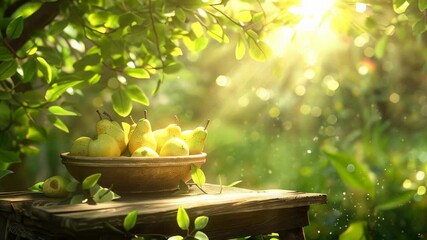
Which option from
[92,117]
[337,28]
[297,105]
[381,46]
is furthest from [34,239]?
[297,105]

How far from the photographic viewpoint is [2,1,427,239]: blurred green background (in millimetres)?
2812

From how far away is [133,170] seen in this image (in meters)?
1.80

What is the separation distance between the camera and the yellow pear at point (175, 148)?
1.91 metres

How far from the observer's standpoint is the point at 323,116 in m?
5.25

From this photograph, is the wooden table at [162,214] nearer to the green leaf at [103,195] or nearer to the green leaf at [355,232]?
the green leaf at [103,195]

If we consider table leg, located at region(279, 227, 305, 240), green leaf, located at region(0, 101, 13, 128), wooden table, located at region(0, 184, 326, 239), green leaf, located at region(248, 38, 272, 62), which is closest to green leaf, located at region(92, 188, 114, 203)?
wooden table, located at region(0, 184, 326, 239)

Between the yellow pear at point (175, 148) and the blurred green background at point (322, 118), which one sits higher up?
the yellow pear at point (175, 148)

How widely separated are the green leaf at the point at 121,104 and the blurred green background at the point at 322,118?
0.24 m

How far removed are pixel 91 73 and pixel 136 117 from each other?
3.31 meters

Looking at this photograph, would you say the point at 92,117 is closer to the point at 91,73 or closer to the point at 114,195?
the point at 91,73

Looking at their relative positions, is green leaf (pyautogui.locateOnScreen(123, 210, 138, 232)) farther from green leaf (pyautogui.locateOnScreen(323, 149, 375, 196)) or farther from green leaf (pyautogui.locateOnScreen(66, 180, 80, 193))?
green leaf (pyautogui.locateOnScreen(323, 149, 375, 196))

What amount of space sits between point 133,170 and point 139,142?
15cm

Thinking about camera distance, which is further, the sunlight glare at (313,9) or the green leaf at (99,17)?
the green leaf at (99,17)

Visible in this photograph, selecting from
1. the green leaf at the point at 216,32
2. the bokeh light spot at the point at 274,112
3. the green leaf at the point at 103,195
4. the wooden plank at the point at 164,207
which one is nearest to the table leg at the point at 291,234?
the wooden plank at the point at 164,207
